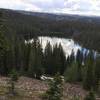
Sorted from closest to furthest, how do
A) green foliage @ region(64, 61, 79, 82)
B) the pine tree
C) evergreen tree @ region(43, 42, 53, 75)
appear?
1. the pine tree
2. green foliage @ region(64, 61, 79, 82)
3. evergreen tree @ region(43, 42, 53, 75)

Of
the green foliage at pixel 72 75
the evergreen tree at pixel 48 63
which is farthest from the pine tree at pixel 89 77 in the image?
the evergreen tree at pixel 48 63

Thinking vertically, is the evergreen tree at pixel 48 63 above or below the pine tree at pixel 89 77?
below

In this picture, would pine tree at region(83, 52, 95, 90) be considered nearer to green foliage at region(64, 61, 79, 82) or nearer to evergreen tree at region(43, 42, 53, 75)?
green foliage at region(64, 61, 79, 82)

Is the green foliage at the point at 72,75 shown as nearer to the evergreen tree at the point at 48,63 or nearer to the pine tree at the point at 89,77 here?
the pine tree at the point at 89,77

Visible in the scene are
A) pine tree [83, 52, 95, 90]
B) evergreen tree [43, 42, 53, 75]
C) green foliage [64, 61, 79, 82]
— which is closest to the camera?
pine tree [83, 52, 95, 90]

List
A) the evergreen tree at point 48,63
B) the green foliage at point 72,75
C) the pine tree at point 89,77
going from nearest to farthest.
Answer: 1. the pine tree at point 89,77
2. the green foliage at point 72,75
3. the evergreen tree at point 48,63

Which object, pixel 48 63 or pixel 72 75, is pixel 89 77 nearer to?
pixel 72 75

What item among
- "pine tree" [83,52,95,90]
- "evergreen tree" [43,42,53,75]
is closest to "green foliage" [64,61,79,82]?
"pine tree" [83,52,95,90]

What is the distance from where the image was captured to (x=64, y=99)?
3359 cm

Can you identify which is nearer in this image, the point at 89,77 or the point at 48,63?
the point at 89,77

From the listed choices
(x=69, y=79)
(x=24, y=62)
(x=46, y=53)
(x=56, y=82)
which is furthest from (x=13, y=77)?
(x=46, y=53)

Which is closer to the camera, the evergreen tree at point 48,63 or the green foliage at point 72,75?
the green foliage at point 72,75

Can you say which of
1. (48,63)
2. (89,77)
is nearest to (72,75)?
(89,77)

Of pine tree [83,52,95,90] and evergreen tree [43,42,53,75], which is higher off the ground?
pine tree [83,52,95,90]
